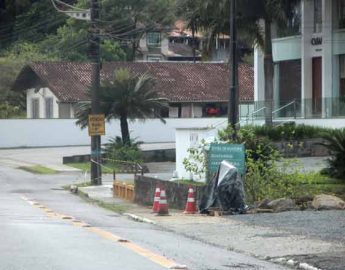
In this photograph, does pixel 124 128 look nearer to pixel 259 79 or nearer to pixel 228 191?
pixel 259 79

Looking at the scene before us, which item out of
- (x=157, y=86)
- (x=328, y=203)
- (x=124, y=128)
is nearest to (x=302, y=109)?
(x=124, y=128)

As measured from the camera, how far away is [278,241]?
15375 mm

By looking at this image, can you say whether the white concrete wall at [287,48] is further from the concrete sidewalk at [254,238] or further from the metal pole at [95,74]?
the concrete sidewalk at [254,238]

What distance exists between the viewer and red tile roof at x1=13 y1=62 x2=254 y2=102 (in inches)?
2547

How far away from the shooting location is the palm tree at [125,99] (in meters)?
47.0

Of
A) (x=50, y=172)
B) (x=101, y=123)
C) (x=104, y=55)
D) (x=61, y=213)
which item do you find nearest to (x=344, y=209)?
(x=61, y=213)

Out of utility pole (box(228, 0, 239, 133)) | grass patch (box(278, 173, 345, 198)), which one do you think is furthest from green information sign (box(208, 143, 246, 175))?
grass patch (box(278, 173, 345, 198))

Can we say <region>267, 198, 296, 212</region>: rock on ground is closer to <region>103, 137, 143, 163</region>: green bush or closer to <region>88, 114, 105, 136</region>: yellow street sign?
<region>88, 114, 105, 136</region>: yellow street sign

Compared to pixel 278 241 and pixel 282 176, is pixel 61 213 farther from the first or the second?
pixel 278 241

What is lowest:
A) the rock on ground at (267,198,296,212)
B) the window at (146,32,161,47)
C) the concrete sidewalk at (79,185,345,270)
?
the concrete sidewalk at (79,185,345,270)

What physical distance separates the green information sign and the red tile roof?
41.9 metres

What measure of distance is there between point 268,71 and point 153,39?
179 feet

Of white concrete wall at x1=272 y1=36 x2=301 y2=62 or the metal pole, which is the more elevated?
white concrete wall at x1=272 y1=36 x2=301 y2=62

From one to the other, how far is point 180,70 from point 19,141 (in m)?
15.9
